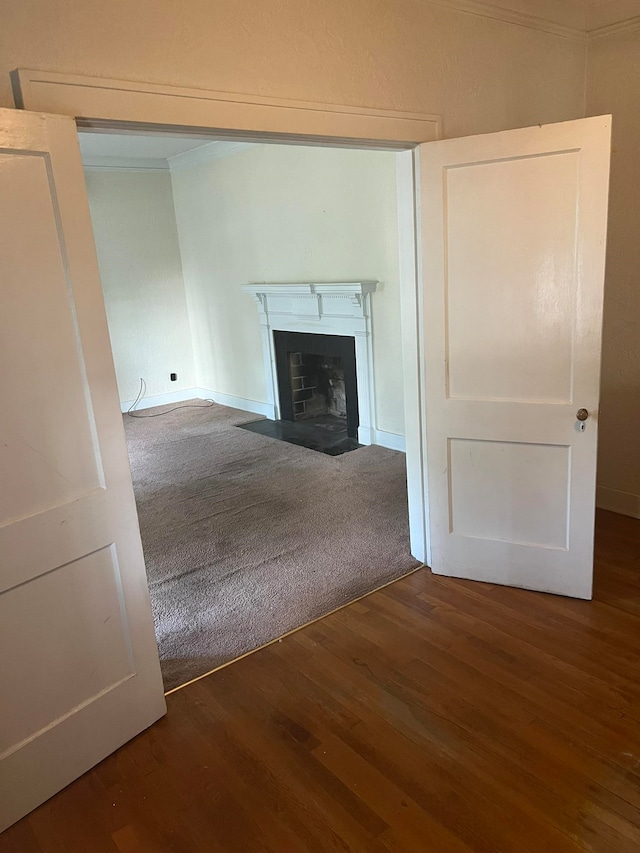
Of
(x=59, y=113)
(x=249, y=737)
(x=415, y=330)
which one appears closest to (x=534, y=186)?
(x=415, y=330)

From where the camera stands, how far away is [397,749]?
2.08 m

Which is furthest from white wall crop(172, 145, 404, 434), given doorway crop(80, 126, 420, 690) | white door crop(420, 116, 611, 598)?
white door crop(420, 116, 611, 598)

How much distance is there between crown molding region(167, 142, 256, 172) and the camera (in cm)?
598

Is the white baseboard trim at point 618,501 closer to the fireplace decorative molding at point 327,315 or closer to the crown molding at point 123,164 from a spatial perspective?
the fireplace decorative molding at point 327,315

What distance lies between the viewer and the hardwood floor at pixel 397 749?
71.0 inches

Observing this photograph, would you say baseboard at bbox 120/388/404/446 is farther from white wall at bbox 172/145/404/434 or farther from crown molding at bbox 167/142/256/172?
crown molding at bbox 167/142/256/172

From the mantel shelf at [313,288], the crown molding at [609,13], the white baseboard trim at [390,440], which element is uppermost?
the crown molding at [609,13]

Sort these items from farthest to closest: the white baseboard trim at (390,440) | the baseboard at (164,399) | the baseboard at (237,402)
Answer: the baseboard at (164,399)
the baseboard at (237,402)
the white baseboard trim at (390,440)

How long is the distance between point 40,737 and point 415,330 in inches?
86.2

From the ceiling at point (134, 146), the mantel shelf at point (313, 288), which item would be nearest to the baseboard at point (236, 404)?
the mantel shelf at point (313, 288)

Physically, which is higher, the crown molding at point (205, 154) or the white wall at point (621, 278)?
the crown molding at point (205, 154)

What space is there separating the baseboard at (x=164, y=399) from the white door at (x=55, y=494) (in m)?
5.36

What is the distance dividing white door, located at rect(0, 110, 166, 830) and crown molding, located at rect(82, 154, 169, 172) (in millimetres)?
5436

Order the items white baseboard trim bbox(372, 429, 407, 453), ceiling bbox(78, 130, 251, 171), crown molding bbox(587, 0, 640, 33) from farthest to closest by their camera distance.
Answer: ceiling bbox(78, 130, 251, 171) → white baseboard trim bbox(372, 429, 407, 453) → crown molding bbox(587, 0, 640, 33)
